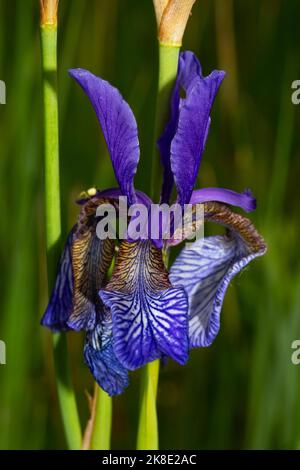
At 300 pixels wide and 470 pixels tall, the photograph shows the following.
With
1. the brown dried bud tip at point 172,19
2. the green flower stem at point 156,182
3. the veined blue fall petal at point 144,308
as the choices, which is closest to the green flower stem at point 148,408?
the green flower stem at point 156,182

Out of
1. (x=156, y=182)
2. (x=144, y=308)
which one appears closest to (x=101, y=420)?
(x=144, y=308)

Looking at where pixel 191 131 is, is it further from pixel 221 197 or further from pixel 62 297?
pixel 62 297

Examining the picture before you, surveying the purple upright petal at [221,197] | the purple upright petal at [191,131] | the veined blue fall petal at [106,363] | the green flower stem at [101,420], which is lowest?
the green flower stem at [101,420]

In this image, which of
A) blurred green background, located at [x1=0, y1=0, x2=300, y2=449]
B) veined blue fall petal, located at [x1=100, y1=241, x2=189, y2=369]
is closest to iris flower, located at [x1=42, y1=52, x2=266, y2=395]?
veined blue fall petal, located at [x1=100, y1=241, x2=189, y2=369]

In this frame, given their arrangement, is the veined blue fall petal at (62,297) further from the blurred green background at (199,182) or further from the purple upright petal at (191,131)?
the blurred green background at (199,182)

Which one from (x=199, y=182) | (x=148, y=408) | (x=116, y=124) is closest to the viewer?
(x=116, y=124)

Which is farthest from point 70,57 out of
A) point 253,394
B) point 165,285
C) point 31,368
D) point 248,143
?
point 165,285

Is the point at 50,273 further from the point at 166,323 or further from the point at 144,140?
the point at 144,140
